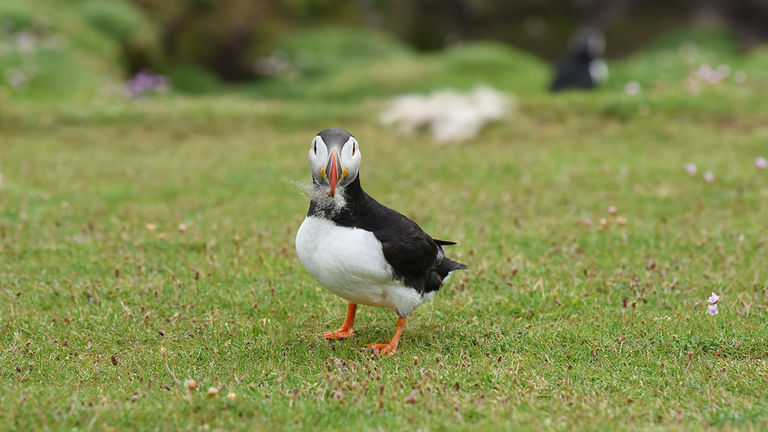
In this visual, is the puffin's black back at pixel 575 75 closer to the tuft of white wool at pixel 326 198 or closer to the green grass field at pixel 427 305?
the green grass field at pixel 427 305

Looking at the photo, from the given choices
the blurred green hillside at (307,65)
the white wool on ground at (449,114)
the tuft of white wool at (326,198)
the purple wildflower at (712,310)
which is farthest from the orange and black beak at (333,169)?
the blurred green hillside at (307,65)

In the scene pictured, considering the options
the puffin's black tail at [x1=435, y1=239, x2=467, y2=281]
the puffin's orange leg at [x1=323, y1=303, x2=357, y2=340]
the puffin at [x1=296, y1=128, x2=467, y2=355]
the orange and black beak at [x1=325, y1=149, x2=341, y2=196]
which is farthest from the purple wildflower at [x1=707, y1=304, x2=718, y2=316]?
the orange and black beak at [x1=325, y1=149, x2=341, y2=196]

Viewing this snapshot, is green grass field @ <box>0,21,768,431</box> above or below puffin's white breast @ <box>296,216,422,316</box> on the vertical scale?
below

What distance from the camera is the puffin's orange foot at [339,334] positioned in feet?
19.4

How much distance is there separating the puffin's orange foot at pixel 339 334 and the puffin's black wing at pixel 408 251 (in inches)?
27.5

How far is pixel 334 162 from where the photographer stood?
4816 mm

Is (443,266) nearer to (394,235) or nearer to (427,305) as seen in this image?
(394,235)

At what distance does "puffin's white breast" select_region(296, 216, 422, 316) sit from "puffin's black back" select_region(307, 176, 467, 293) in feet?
0.17

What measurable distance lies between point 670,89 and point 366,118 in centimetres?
615

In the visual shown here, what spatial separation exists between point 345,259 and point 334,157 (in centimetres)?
71

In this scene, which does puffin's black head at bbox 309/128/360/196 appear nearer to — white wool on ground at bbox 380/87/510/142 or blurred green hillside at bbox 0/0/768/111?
white wool on ground at bbox 380/87/510/142

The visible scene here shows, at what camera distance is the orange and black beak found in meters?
4.82

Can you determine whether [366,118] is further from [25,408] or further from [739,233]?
[25,408]

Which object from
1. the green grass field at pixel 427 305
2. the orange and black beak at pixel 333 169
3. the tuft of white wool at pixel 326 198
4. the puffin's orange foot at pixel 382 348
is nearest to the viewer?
the green grass field at pixel 427 305
